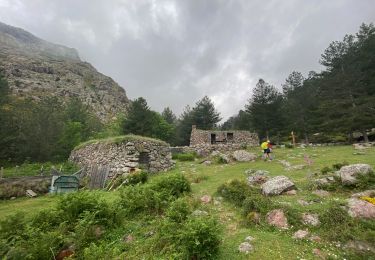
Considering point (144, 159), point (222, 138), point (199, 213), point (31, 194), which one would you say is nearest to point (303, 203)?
point (199, 213)

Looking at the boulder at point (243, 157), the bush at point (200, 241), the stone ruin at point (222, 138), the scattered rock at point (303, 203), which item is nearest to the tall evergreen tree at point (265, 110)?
the stone ruin at point (222, 138)

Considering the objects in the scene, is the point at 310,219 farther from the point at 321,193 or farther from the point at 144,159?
the point at 144,159

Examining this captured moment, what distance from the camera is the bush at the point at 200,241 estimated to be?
586 cm

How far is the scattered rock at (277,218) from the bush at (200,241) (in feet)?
7.39

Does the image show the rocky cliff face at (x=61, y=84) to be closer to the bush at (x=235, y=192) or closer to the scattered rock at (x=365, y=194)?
the bush at (x=235, y=192)

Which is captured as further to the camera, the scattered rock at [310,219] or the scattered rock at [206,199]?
the scattered rock at [206,199]

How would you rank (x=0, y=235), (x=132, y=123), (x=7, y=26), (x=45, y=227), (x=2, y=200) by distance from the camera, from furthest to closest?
(x=7, y=26)
(x=132, y=123)
(x=2, y=200)
(x=45, y=227)
(x=0, y=235)

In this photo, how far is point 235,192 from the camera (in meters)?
10.0

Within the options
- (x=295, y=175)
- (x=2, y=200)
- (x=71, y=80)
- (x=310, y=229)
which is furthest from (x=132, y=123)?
(x=71, y=80)

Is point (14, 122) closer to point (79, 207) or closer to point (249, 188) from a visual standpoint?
point (79, 207)

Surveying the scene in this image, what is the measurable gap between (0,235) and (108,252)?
10.9 ft

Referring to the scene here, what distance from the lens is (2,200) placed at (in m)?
15.3

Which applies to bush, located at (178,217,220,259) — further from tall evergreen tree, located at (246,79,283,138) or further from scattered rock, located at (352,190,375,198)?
tall evergreen tree, located at (246,79,283,138)

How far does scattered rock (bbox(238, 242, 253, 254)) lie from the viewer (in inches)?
244
